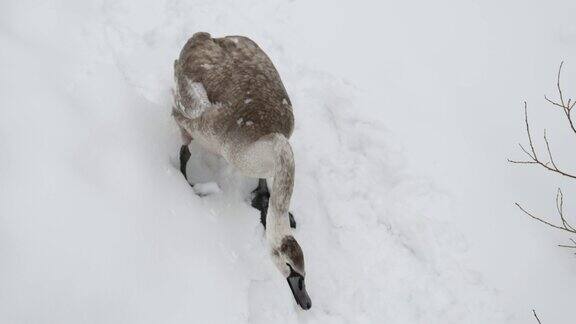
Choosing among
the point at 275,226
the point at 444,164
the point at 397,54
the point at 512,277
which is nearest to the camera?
the point at 275,226

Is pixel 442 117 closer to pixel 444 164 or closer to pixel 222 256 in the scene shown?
pixel 444 164

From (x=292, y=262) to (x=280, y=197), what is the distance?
1.66ft

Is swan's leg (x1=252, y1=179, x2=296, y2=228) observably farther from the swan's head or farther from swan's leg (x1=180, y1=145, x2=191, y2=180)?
the swan's head

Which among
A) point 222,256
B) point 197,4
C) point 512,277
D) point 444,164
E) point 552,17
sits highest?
point 552,17

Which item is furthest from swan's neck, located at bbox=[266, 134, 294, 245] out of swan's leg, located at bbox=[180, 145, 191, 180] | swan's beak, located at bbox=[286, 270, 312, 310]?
swan's leg, located at bbox=[180, 145, 191, 180]

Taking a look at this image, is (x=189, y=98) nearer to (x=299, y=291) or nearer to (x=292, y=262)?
(x=292, y=262)

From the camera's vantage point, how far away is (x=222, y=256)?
16.0ft

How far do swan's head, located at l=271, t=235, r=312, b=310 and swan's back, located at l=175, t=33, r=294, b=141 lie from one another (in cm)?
107

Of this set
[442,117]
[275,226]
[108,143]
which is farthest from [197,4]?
[275,226]

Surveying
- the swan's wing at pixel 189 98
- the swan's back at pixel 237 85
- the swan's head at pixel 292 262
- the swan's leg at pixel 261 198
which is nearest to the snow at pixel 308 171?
the swan's leg at pixel 261 198

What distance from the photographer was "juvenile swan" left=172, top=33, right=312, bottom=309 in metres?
4.27

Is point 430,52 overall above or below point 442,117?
above

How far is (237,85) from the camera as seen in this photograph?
5.05m

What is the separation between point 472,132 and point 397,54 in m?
1.29
